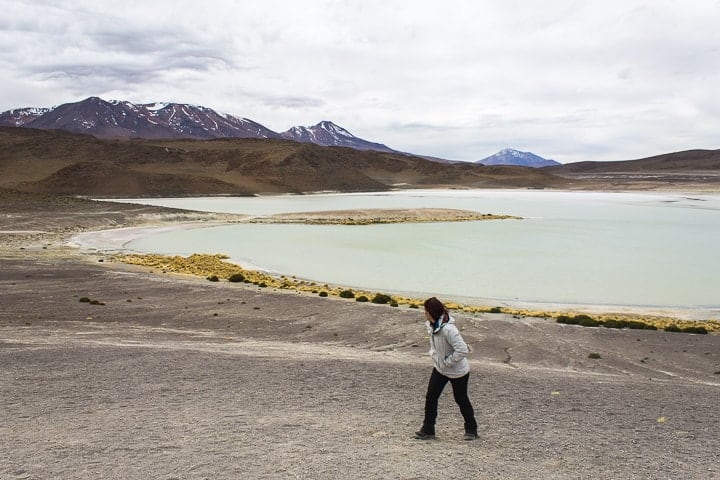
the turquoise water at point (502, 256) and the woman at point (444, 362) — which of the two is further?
the turquoise water at point (502, 256)

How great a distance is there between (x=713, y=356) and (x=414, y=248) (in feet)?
74.1

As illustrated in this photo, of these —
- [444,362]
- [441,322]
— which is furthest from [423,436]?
[441,322]

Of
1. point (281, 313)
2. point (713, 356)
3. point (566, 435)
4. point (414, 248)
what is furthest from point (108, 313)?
point (414, 248)

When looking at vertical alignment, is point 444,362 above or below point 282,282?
above

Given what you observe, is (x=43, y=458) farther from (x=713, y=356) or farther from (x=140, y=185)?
(x=140, y=185)

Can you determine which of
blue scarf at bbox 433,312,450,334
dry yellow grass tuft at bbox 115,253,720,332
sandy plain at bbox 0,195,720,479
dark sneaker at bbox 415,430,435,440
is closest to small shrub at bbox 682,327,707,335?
dry yellow grass tuft at bbox 115,253,720,332

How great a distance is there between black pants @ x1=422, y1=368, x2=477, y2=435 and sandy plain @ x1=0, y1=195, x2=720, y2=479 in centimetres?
17

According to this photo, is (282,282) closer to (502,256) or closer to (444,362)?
(502,256)

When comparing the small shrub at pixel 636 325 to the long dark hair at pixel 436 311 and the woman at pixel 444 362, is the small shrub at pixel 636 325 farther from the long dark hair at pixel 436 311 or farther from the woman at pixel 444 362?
the long dark hair at pixel 436 311

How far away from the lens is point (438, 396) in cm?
625

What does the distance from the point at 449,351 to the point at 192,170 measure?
12199cm

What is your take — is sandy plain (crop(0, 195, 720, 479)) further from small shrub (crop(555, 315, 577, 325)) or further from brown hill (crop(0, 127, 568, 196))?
brown hill (crop(0, 127, 568, 196))

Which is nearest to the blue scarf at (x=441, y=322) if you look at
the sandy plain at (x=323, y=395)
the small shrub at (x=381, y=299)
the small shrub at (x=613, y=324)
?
the sandy plain at (x=323, y=395)

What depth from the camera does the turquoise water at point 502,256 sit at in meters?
22.2
